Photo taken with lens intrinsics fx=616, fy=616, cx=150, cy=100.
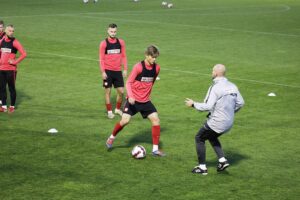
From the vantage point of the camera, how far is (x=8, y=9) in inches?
1745

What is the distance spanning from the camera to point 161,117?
17094 millimetres

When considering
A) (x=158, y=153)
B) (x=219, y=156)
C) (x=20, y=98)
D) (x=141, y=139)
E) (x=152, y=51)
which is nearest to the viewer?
(x=219, y=156)

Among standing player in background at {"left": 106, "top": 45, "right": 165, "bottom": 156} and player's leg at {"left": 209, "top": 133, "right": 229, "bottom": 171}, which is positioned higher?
standing player in background at {"left": 106, "top": 45, "right": 165, "bottom": 156}

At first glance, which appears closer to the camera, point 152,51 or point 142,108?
point 152,51

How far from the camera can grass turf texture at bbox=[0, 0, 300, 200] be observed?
11.6 m

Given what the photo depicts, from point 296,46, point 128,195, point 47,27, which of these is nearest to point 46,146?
point 128,195

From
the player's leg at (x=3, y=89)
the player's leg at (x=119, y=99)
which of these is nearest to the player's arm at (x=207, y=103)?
the player's leg at (x=119, y=99)

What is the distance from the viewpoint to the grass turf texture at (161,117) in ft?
38.2

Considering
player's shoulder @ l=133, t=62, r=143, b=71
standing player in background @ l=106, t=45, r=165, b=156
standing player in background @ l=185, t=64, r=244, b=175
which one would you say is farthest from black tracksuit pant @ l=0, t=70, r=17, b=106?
standing player in background @ l=185, t=64, r=244, b=175

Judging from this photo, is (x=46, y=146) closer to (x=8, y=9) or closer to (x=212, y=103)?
(x=212, y=103)

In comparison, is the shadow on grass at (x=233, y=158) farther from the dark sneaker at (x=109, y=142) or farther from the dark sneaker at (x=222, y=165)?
the dark sneaker at (x=109, y=142)

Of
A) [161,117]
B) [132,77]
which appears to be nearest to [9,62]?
[161,117]

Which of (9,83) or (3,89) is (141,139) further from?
(3,89)

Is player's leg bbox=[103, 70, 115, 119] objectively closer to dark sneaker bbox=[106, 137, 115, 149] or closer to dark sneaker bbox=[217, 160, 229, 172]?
dark sneaker bbox=[106, 137, 115, 149]
